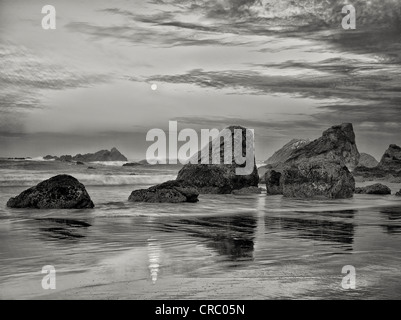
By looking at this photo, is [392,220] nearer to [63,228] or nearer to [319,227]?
[319,227]

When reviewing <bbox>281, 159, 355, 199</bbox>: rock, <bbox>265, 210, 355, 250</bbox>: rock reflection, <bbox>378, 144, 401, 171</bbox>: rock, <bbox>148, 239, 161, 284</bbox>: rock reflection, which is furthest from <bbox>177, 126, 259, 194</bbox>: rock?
<bbox>378, 144, 401, 171</bbox>: rock

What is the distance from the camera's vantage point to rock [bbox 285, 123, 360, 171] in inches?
1961

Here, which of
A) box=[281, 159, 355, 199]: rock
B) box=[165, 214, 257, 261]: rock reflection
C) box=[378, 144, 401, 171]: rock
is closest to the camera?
box=[165, 214, 257, 261]: rock reflection

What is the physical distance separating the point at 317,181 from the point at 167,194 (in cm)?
701

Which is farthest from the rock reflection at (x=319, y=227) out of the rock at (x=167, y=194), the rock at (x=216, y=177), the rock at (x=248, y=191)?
the rock at (x=216, y=177)

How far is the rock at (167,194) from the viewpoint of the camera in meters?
16.6

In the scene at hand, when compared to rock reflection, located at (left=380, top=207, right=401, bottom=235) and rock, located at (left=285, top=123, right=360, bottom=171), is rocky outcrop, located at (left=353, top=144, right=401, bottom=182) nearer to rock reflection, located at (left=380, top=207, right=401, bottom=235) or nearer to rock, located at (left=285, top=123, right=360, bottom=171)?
rock, located at (left=285, top=123, right=360, bottom=171)

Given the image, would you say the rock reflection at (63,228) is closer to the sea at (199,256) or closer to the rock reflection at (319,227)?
the sea at (199,256)

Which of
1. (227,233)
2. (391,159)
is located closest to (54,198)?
(227,233)

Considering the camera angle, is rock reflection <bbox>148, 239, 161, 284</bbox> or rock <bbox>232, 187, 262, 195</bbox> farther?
rock <bbox>232, 187, 262, 195</bbox>

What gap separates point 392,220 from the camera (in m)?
11.5

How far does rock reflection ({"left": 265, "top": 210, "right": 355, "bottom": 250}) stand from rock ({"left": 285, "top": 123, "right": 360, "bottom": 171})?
38.1 metres
